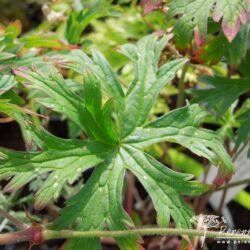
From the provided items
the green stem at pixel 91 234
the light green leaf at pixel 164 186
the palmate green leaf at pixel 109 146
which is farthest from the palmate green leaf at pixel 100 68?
the green stem at pixel 91 234

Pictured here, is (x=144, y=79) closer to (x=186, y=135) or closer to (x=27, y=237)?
(x=186, y=135)

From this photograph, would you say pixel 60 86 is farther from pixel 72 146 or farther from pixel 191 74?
pixel 191 74

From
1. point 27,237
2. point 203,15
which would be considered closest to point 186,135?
point 203,15

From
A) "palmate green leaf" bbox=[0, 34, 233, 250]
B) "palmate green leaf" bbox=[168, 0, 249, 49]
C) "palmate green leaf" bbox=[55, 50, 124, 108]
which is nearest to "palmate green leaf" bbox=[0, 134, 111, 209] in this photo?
"palmate green leaf" bbox=[0, 34, 233, 250]

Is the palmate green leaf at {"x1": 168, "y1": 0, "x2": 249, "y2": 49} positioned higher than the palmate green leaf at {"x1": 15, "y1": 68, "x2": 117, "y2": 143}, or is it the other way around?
the palmate green leaf at {"x1": 168, "y1": 0, "x2": 249, "y2": 49}

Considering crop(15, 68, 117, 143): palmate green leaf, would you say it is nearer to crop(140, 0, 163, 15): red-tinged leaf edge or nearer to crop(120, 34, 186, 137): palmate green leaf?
crop(120, 34, 186, 137): palmate green leaf

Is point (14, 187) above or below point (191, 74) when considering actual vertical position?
above

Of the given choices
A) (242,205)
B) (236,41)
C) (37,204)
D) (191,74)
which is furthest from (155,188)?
(242,205)
